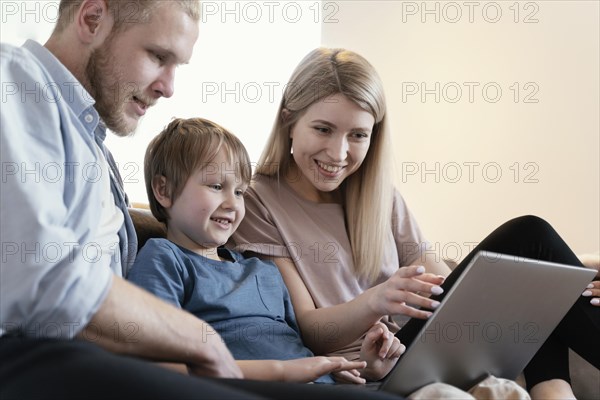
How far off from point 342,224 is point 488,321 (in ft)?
1.56

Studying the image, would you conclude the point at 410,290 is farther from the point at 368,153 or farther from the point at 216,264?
the point at 368,153

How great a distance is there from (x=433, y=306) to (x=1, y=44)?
2.54 feet

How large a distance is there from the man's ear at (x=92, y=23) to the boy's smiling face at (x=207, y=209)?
13.3 inches

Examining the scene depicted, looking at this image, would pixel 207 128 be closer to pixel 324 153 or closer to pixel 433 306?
pixel 324 153

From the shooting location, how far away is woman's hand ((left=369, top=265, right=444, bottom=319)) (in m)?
1.36

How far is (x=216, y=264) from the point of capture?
4.90 ft

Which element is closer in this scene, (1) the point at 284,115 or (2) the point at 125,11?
(2) the point at 125,11

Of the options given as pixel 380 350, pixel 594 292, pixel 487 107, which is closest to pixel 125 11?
pixel 380 350

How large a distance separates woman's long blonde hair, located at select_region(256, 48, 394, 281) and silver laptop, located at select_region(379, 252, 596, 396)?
35 centimetres

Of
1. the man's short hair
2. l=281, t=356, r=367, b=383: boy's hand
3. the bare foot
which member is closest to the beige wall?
the bare foot

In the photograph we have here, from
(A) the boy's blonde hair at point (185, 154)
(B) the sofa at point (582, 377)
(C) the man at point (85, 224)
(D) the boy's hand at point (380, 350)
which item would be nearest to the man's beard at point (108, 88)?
(C) the man at point (85, 224)

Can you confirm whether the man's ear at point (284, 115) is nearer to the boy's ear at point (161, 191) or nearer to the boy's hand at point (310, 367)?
the boy's ear at point (161, 191)

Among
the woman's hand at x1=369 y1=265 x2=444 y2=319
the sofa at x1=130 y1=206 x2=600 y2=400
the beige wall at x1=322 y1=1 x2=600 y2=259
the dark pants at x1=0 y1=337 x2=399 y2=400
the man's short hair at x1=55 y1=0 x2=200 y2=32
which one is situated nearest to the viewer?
the dark pants at x1=0 y1=337 x2=399 y2=400

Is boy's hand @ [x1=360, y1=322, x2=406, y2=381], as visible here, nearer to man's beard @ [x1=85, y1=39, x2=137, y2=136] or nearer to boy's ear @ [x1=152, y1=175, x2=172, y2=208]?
boy's ear @ [x1=152, y1=175, x2=172, y2=208]
